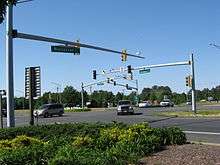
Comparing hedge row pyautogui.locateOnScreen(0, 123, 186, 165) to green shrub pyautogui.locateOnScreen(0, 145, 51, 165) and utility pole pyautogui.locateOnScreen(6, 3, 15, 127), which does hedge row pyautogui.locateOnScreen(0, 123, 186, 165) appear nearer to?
green shrub pyautogui.locateOnScreen(0, 145, 51, 165)

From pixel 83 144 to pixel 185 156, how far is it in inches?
95.0

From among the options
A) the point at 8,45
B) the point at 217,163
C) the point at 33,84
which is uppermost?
the point at 8,45

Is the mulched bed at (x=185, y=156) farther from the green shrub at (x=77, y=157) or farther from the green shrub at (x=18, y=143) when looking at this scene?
the green shrub at (x=18, y=143)

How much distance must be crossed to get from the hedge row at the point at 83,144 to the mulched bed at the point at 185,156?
30 cm

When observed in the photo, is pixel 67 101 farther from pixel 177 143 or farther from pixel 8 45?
pixel 177 143

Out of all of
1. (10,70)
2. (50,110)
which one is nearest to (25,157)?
(10,70)

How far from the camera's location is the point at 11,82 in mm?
21438

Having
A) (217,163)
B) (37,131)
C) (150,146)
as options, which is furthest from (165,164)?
(37,131)

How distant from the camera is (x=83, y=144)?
39.2 ft

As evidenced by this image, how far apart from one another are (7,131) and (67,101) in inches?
5131

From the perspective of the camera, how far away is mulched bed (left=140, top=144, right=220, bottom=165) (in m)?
10.3

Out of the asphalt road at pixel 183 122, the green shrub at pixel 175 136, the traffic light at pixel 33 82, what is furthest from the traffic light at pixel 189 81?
the green shrub at pixel 175 136

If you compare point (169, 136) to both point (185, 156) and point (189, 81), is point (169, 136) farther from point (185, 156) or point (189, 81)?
point (189, 81)

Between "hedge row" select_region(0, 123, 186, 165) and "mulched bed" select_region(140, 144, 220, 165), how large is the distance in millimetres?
303
